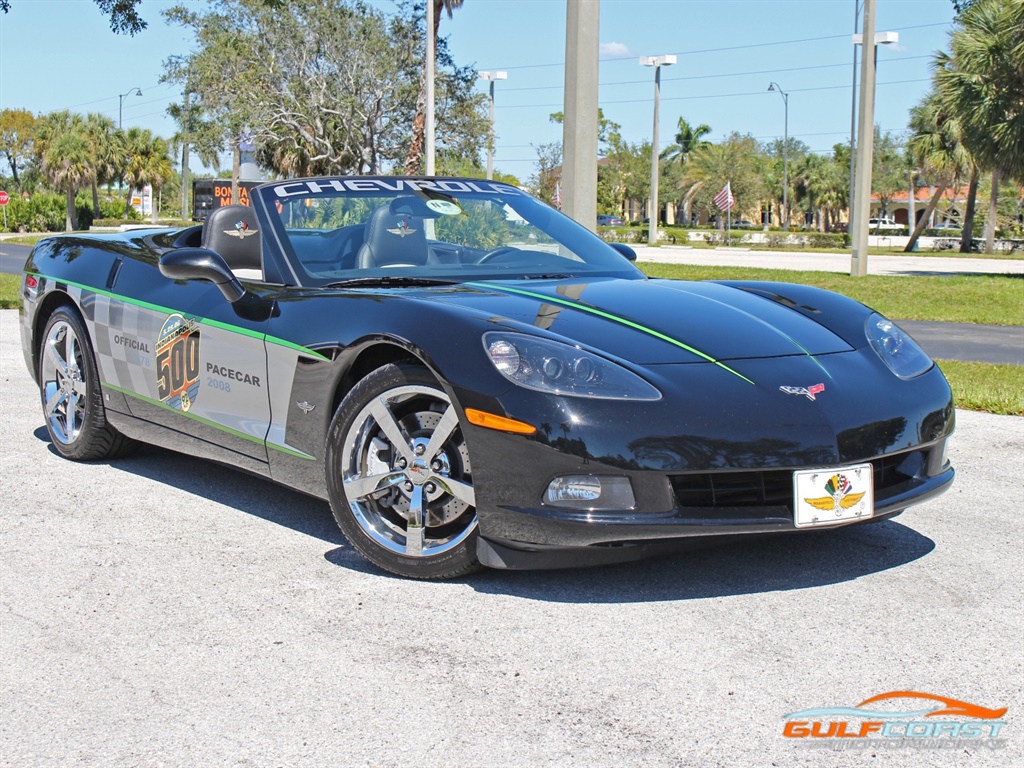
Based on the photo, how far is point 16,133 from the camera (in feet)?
266

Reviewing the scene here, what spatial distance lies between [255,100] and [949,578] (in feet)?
114

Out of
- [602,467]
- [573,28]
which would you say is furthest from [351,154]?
[602,467]

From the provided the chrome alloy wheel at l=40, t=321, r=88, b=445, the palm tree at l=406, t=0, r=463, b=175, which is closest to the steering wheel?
the chrome alloy wheel at l=40, t=321, r=88, b=445

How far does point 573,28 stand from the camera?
10242 millimetres

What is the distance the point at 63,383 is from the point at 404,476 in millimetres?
2513

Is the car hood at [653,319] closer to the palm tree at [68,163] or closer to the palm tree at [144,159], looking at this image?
the palm tree at [68,163]

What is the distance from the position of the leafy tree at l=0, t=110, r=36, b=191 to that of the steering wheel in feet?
271

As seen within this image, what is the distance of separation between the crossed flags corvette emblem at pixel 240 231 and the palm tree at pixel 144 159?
236 feet

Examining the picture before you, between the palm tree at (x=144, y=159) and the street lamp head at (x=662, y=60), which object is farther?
the palm tree at (x=144, y=159)

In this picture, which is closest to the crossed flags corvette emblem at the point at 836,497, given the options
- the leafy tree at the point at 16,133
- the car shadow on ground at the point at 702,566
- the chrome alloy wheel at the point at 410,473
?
the car shadow on ground at the point at 702,566

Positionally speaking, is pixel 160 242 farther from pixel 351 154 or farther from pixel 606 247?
pixel 351 154

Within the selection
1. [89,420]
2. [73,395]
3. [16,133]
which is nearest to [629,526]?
[89,420]

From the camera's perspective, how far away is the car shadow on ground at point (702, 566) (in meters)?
3.64

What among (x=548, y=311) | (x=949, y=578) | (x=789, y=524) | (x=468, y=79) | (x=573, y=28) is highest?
(x=468, y=79)
